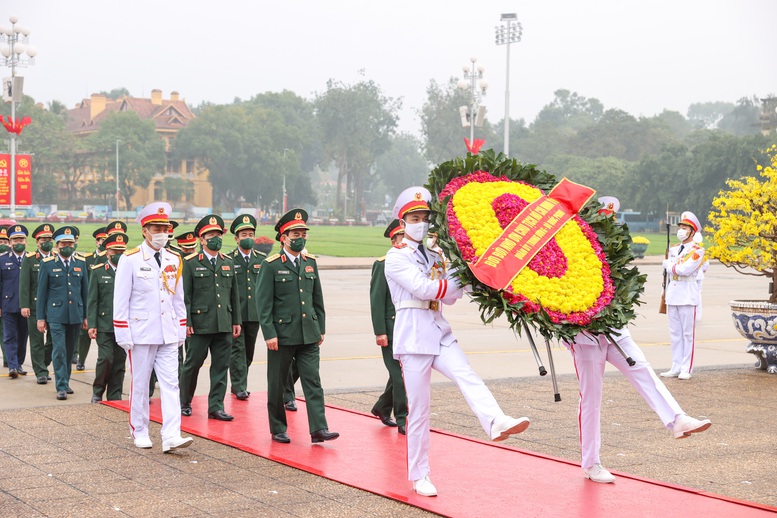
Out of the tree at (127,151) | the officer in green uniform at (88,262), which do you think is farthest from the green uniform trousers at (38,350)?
the tree at (127,151)

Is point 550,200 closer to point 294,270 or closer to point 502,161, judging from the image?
point 502,161

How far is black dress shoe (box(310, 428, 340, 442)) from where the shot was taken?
8312 mm

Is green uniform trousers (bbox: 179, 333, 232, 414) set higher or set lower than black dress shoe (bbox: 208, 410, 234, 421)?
higher

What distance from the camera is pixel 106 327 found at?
10688mm

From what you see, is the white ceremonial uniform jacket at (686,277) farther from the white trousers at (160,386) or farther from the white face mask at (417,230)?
the white trousers at (160,386)

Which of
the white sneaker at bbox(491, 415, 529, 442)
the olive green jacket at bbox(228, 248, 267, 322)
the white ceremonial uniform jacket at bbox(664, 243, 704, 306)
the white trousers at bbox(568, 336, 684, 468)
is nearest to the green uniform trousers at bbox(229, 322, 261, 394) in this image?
the olive green jacket at bbox(228, 248, 267, 322)

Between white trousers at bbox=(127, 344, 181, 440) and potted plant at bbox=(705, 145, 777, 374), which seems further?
potted plant at bbox=(705, 145, 777, 374)

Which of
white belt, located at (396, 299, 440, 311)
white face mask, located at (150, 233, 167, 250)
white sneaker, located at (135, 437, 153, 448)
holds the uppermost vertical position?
white face mask, located at (150, 233, 167, 250)

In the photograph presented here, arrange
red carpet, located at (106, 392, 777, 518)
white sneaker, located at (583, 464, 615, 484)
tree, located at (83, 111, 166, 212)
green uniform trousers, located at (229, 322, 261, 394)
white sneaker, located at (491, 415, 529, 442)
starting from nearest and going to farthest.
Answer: white sneaker, located at (491, 415, 529, 442)
red carpet, located at (106, 392, 777, 518)
white sneaker, located at (583, 464, 615, 484)
green uniform trousers, located at (229, 322, 261, 394)
tree, located at (83, 111, 166, 212)

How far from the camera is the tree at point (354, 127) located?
A: 122312 millimetres

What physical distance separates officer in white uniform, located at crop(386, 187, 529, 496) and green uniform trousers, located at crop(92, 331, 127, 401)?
4.52 meters

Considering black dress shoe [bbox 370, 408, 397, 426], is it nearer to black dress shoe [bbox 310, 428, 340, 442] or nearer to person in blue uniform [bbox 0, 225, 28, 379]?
black dress shoe [bbox 310, 428, 340, 442]

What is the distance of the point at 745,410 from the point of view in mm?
10258

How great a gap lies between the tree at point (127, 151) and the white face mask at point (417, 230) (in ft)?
303
